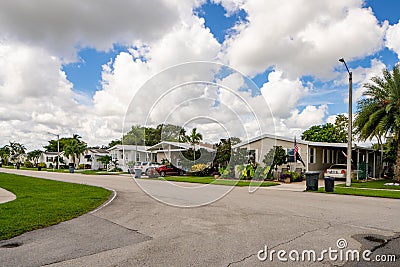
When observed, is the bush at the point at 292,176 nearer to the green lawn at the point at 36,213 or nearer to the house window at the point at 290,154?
the house window at the point at 290,154

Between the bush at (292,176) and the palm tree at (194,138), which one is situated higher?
the palm tree at (194,138)

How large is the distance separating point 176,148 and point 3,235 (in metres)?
7.19

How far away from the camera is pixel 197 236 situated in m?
7.11

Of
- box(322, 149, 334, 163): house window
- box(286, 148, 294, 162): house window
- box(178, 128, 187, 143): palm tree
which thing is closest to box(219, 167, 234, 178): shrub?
box(286, 148, 294, 162): house window

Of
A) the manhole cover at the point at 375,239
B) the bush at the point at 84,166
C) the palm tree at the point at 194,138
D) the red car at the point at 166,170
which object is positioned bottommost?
the bush at the point at 84,166

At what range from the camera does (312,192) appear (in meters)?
18.0

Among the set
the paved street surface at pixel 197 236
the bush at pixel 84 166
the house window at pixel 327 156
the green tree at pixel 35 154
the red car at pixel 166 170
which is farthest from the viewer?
the green tree at pixel 35 154

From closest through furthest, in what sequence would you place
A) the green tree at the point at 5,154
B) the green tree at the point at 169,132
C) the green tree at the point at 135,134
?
the green tree at the point at 169,132 → the green tree at the point at 135,134 → the green tree at the point at 5,154

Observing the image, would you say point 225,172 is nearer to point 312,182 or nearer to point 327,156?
point 312,182

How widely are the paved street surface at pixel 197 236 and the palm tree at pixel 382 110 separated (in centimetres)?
1394

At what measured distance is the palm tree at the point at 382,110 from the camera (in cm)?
2262

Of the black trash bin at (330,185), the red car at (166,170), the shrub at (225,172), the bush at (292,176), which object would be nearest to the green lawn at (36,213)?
the shrub at (225,172)

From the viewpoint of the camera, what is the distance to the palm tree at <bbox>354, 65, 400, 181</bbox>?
74.2 ft

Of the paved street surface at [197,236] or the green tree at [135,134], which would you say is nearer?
the paved street surface at [197,236]
